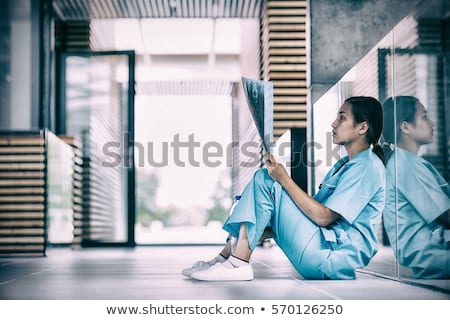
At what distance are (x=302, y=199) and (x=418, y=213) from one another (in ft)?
1.72

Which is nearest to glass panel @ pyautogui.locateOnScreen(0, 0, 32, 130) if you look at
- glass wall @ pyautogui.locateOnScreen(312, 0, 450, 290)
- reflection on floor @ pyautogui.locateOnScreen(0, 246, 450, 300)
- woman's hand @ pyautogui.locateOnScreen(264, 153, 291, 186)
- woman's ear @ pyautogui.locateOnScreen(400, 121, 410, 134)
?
reflection on floor @ pyautogui.locateOnScreen(0, 246, 450, 300)

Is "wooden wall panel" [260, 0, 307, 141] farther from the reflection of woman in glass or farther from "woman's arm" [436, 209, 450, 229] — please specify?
"woman's arm" [436, 209, 450, 229]

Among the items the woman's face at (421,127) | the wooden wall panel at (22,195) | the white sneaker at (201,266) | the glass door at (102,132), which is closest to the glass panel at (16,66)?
the glass door at (102,132)

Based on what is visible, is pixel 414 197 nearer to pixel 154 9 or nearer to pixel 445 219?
pixel 445 219

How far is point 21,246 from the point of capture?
20.4 ft

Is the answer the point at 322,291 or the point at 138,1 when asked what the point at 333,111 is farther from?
the point at 138,1

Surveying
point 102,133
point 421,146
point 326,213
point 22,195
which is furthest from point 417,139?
point 102,133

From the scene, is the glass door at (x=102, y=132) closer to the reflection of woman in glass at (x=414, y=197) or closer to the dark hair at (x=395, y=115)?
the dark hair at (x=395, y=115)

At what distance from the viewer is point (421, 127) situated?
115 inches

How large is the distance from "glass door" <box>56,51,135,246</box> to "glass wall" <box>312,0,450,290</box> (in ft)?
18.6

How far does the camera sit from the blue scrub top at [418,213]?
286cm

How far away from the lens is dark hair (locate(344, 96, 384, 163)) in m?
3.27

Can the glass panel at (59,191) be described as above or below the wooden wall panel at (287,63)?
below
